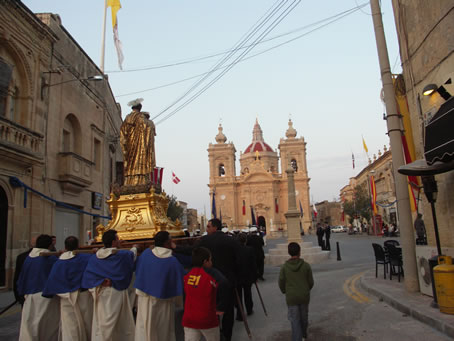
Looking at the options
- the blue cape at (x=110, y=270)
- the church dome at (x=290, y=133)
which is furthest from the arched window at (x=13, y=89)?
the church dome at (x=290, y=133)

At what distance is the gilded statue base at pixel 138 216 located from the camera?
254 inches

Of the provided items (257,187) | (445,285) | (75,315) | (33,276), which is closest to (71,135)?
(33,276)

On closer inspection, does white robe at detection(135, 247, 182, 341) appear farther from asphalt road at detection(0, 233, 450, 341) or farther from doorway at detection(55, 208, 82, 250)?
doorway at detection(55, 208, 82, 250)

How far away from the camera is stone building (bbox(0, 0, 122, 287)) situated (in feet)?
37.5

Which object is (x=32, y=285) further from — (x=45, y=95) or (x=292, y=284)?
(x=45, y=95)

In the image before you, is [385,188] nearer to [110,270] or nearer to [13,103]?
[13,103]

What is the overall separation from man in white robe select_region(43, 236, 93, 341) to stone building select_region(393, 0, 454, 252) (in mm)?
6479

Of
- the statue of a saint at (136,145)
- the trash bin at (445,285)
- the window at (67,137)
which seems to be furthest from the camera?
the window at (67,137)

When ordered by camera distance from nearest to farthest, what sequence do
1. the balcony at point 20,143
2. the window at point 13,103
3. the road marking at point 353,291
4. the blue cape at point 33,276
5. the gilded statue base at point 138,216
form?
1. the blue cape at point 33,276
2. the gilded statue base at point 138,216
3. the road marking at point 353,291
4. the balcony at point 20,143
5. the window at point 13,103

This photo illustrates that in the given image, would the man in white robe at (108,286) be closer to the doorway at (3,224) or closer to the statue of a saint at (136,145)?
the statue of a saint at (136,145)

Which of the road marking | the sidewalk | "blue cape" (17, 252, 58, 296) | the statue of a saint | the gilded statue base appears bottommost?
the road marking

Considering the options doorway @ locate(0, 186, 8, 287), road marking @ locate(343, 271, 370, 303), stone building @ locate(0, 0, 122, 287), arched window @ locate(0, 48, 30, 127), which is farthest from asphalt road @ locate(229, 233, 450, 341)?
arched window @ locate(0, 48, 30, 127)

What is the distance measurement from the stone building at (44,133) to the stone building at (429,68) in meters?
10.1

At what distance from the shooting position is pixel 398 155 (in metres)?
8.50
